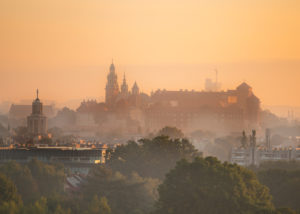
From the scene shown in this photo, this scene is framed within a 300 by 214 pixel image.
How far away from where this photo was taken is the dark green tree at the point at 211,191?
93250mm

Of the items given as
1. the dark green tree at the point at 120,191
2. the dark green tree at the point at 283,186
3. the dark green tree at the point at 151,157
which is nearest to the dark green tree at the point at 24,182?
the dark green tree at the point at 120,191

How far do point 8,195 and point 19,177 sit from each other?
19.5 metres

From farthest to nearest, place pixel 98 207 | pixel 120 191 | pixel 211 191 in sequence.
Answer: pixel 120 191 → pixel 98 207 → pixel 211 191

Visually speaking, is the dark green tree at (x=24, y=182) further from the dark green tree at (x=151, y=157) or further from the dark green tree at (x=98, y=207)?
the dark green tree at (x=151, y=157)

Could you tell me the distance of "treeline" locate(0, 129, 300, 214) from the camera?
93375mm

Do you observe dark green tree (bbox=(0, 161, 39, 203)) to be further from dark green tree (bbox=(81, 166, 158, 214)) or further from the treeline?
dark green tree (bbox=(81, 166, 158, 214))

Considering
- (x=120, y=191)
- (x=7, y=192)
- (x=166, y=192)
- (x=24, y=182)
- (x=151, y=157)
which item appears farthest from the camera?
(x=151, y=157)

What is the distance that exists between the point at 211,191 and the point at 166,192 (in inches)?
131

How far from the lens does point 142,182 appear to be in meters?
115

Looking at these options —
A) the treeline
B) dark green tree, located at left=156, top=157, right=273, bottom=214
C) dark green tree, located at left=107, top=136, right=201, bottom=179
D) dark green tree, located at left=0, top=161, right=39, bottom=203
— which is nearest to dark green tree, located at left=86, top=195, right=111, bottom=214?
the treeline

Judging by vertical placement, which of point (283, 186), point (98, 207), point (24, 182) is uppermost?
point (24, 182)

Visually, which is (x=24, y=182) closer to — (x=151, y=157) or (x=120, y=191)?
(x=120, y=191)

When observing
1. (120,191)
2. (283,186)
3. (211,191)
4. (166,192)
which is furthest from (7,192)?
(283,186)

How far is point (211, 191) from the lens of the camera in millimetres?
94688
